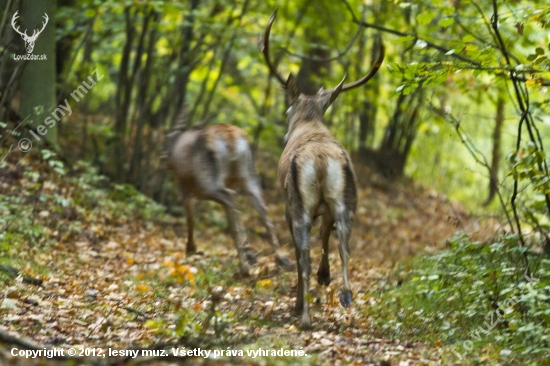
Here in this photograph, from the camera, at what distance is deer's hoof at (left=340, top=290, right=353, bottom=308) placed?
5766mm

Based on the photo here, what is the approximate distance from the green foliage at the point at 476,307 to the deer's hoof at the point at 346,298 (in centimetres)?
35

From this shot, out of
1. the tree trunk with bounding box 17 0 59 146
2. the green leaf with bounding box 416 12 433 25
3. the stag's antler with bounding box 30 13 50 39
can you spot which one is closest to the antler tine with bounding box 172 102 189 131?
the tree trunk with bounding box 17 0 59 146

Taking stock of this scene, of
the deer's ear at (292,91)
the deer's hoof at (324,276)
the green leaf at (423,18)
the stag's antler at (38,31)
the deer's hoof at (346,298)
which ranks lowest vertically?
the deer's hoof at (346,298)

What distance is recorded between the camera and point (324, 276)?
6.99 metres

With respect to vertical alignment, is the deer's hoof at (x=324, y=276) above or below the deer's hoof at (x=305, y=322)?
above

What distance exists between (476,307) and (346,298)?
1.18 metres

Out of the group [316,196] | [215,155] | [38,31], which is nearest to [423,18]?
[316,196]

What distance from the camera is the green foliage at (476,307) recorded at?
15.6ft

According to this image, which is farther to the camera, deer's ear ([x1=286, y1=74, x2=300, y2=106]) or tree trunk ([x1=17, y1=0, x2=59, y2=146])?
tree trunk ([x1=17, y1=0, x2=59, y2=146])

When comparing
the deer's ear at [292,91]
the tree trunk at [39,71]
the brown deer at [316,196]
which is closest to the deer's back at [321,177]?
the brown deer at [316,196]

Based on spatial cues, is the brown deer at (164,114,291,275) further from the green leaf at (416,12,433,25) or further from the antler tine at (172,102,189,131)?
the green leaf at (416,12,433,25)

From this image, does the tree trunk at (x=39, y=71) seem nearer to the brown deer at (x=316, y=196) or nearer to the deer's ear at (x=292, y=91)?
the deer's ear at (x=292, y=91)

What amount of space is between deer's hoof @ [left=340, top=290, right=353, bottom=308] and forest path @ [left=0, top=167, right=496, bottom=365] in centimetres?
20

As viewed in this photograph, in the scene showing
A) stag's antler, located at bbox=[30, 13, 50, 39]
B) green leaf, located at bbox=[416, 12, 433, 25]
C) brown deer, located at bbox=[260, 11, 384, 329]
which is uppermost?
stag's antler, located at bbox=[30, 13, 50, 39]
